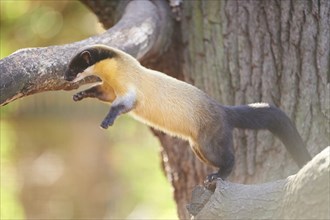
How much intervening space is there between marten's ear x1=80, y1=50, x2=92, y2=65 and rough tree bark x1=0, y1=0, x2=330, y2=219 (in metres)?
0.09

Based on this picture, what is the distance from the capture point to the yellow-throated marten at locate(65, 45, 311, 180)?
3.70 metres

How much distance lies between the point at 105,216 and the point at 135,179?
0.63 meters

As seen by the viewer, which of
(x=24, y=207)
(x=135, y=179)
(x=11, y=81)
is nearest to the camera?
(x=11, y=81)

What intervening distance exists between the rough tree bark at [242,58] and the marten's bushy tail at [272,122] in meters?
0.15

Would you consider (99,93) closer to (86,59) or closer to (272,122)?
(86,59)

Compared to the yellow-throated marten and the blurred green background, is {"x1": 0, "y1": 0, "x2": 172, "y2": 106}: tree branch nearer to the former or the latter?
the yellow-throated marten

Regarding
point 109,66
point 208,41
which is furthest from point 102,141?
point 109,66

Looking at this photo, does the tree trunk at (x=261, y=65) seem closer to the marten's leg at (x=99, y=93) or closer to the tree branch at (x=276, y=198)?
the marten's leg at (x=99, y=93)

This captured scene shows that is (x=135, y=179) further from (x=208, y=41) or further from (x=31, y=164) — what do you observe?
(x=208, y=41)

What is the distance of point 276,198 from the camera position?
300cm

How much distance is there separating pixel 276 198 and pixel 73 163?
24.0 feet

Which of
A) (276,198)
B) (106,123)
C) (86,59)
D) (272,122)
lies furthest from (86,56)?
(276,198)

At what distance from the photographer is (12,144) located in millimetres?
9898

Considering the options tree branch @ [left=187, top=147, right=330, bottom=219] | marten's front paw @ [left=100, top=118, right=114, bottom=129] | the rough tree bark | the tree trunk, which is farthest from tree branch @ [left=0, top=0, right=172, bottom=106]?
tree branch @ [left=187, top=147, right=330, bottom=219]
